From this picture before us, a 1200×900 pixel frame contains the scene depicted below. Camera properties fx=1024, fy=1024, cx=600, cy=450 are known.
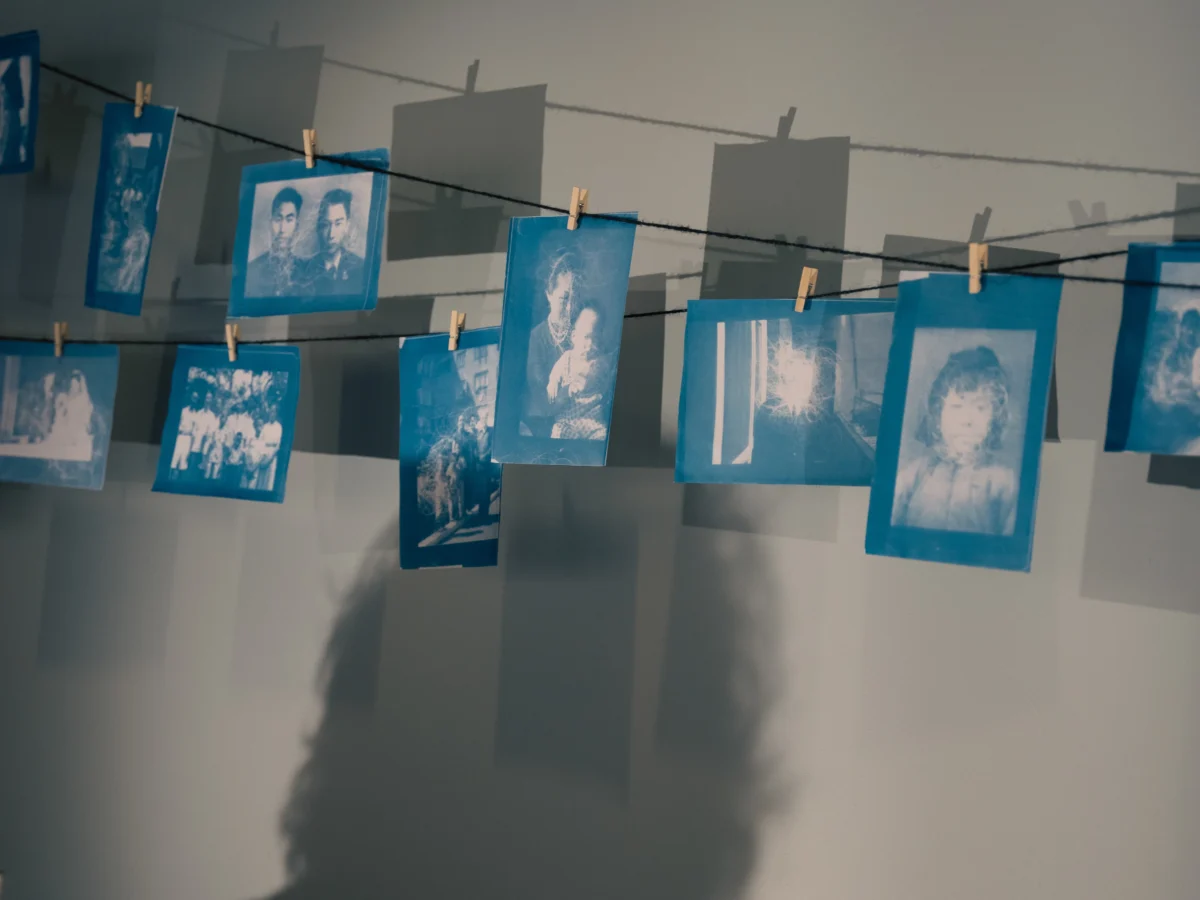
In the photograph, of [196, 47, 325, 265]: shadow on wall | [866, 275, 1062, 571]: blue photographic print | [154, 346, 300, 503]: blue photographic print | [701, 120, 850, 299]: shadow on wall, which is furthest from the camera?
[196, 47, 325, 265]: shadow on wall

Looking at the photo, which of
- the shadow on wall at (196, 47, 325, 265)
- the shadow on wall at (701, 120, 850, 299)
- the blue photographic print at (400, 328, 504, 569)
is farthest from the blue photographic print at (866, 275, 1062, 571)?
the shadow on wall at (196, 47, 325, 265)

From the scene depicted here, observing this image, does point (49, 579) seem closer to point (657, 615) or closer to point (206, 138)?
point (206, 138)

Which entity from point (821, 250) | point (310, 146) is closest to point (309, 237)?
point (310, 146)

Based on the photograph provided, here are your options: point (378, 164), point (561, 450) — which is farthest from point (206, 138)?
point (561, 450)

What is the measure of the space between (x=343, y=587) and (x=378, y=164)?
647 millimetres

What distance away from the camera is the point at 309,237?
1.48 metres

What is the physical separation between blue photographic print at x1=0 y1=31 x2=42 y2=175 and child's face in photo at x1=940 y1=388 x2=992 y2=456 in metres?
1.55

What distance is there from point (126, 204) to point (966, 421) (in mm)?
1342

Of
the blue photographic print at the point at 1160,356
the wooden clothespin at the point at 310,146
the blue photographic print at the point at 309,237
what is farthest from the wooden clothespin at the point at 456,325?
the blue photographic print at the point at 1160,356

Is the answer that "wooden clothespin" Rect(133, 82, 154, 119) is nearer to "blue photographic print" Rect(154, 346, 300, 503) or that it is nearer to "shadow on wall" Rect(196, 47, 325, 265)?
"shadow on wall" Rect(196, 47, 325, 265)

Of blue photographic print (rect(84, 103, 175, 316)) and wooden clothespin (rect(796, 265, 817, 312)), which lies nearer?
wooden clothespin (rect(796, 265, 817, 312))

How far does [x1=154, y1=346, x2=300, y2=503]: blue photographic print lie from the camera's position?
Result: 154 centimetres

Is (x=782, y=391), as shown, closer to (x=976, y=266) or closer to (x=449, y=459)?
(x=976, y=266)

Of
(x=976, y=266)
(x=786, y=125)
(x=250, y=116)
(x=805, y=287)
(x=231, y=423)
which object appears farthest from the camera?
(x=250, y=116)
